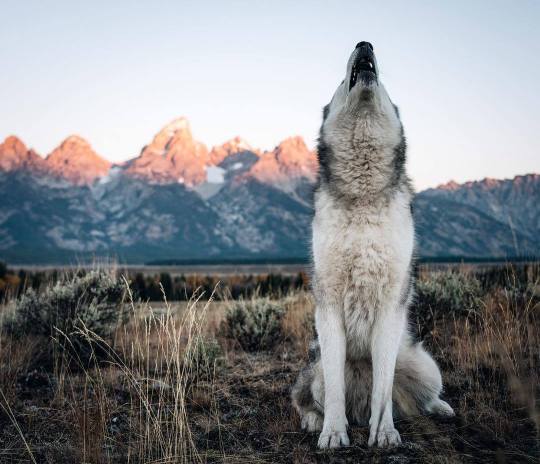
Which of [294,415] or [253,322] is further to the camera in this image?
[253,322]

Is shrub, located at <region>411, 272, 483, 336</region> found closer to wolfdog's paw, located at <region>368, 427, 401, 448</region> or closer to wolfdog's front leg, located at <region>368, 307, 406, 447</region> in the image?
wolfdog's front leg, located at <region>368, 307, 406, 447</region>

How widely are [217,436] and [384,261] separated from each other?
201 centimetres

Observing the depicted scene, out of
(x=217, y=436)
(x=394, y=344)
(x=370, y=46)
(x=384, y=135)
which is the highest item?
(x=370, y=46)

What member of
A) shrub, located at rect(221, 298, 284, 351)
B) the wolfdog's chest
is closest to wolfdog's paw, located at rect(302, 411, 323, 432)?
the wolfdog's chest

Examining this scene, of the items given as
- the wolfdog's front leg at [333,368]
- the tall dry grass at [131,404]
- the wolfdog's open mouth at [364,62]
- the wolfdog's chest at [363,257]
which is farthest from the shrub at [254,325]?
the wolfdog's open mouth at [364,62]

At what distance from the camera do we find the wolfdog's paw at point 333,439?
338 cm

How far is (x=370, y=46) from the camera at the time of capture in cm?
379

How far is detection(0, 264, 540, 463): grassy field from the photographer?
3287 mm

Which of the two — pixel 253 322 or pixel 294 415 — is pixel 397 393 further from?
pixel 253 322

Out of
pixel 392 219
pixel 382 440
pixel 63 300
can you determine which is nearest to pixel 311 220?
pixel 392 219

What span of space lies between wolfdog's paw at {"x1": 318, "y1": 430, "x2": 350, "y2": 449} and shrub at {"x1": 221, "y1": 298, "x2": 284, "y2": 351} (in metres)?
4.83

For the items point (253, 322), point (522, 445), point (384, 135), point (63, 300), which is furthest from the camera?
point (253, 322)

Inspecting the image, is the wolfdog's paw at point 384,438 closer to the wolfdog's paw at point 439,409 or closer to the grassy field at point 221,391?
the grassy field at point 221,391

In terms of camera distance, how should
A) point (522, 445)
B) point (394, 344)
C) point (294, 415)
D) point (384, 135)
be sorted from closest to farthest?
point (522, 445)
point (394, 344)
point (384, 135)
point (294, 415)
